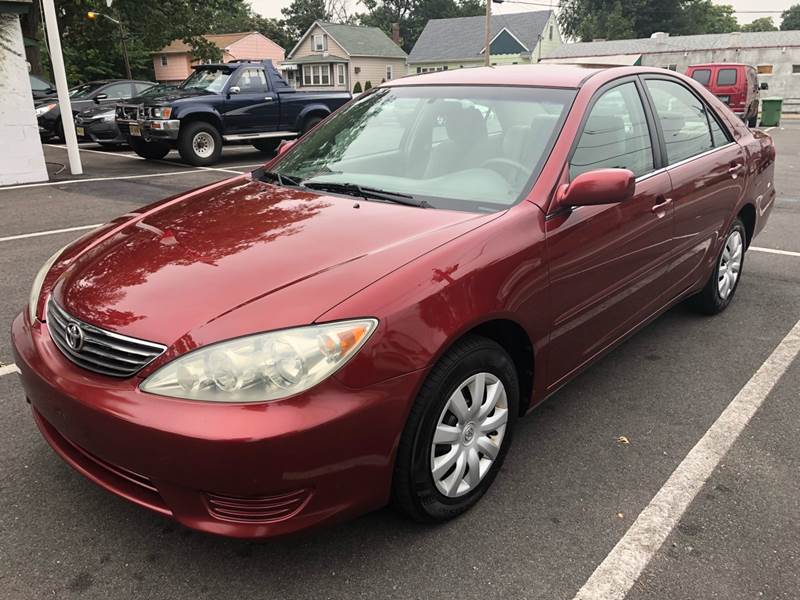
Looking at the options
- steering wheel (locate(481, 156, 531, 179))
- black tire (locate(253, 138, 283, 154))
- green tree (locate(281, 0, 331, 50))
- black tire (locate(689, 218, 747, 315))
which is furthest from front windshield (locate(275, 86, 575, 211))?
green tree (locate(281, 0, 331, 50))

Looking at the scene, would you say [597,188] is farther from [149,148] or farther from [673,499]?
[149,148]

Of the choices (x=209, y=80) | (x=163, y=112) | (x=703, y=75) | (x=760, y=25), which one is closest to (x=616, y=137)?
(x=163, y=112)

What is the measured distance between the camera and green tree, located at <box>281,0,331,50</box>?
80.7 m

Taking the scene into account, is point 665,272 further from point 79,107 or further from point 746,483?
point 79,107

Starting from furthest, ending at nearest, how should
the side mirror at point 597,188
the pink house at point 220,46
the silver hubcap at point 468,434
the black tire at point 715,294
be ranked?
the pink house at point 220,46
the black tire at point 715,294
the side mirror at point 597,188
the silver hubcap at point 468,434

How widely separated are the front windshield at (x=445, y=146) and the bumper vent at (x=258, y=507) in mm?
1327

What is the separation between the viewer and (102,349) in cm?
211

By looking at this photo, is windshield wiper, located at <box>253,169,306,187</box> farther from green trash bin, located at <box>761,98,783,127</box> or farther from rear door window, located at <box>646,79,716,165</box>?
green trash bin, located at <box>761,98,783,127</box>

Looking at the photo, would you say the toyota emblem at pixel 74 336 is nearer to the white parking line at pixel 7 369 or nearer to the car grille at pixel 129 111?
the white parking line at pixel 7 369

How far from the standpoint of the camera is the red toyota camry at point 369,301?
6.36 ft

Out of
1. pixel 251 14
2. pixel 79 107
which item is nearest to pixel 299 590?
pixel 79 107

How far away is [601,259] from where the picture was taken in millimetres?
2961

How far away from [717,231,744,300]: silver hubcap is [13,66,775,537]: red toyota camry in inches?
35.4

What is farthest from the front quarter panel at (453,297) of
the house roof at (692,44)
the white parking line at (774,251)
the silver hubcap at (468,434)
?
the house roof at (692,44)
